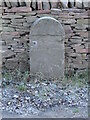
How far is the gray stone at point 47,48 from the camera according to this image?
555cm

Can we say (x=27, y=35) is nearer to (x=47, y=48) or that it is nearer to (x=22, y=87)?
(x=47, y=48)

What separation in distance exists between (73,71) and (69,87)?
70cm

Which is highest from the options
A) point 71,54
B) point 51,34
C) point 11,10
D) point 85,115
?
point 11,10

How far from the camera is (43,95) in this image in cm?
484

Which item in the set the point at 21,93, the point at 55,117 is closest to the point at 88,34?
the point at 21,93

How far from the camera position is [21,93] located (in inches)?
193

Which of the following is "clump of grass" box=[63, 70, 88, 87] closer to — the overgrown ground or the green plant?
the overgrown ground

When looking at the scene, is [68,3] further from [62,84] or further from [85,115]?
[85,115]

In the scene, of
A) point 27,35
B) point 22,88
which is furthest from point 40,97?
point 27,35

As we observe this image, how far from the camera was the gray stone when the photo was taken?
555 centimetres

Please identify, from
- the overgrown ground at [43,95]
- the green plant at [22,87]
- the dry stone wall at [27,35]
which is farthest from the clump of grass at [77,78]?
the green plant at [22,87]

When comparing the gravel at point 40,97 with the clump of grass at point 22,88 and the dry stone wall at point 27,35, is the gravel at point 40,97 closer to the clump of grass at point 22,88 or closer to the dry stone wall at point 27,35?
the clump of grass at point 22,88

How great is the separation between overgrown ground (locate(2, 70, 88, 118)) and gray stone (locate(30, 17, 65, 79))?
15cm

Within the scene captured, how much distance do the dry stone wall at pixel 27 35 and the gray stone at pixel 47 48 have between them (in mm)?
263
